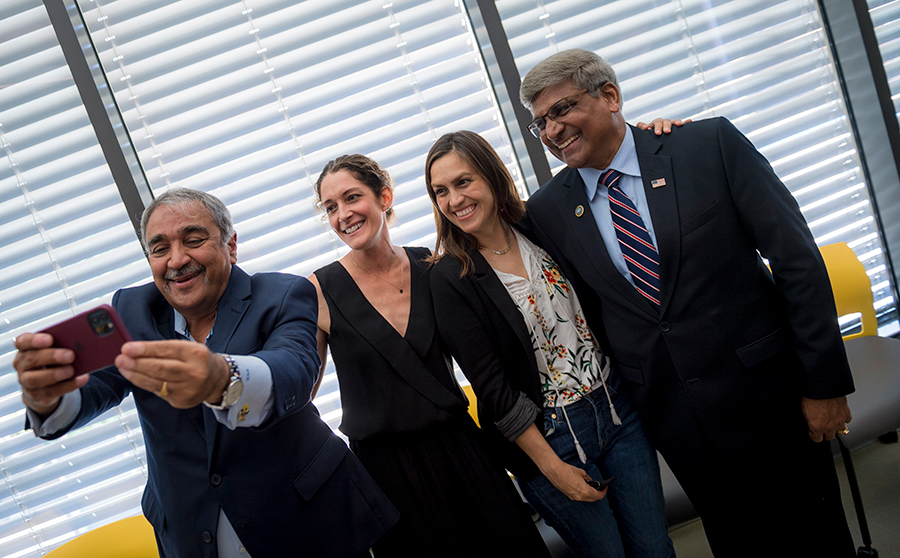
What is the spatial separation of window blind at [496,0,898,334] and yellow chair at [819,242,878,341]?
463 mm

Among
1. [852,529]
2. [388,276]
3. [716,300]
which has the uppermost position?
[388,276]

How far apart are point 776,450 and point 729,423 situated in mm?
203

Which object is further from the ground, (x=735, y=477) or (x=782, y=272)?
(x=782, y=272)

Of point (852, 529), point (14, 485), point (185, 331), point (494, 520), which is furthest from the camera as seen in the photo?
point (14, 485)

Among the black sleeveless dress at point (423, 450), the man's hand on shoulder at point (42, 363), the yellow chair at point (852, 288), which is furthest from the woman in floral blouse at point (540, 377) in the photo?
the yellow chair at point (852, 288)

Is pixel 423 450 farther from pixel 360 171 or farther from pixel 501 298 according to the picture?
pixel 360 171

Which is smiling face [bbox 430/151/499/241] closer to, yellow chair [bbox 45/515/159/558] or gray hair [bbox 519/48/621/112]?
gray hair [bbox 519/48/621/112]

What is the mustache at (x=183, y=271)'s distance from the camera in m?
1.40

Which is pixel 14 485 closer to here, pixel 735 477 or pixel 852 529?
pixel 735 477

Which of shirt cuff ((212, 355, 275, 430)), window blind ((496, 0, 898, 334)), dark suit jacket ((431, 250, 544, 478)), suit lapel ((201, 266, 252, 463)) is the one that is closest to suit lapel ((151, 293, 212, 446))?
suit lapel ((201, 266, 252, 463))

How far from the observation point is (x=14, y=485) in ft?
8.68

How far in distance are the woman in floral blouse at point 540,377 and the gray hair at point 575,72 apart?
0.30 meters

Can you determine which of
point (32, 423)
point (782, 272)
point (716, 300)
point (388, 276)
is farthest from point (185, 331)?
point (782, 272)

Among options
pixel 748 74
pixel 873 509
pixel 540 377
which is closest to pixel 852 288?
pixel 873 509
